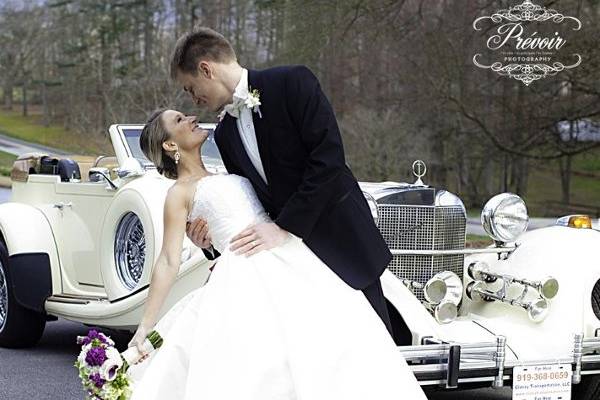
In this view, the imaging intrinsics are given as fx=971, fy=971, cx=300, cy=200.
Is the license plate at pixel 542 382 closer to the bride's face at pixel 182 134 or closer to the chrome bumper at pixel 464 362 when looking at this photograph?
the chrome bumper at pixel 464 362

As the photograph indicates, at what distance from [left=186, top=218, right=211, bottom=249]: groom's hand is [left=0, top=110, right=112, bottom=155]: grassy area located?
25325mm

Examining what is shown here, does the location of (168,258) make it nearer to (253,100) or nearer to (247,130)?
(247,130)

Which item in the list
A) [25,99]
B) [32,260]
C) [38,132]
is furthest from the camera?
[25,99]

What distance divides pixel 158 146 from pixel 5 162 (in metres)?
29.2

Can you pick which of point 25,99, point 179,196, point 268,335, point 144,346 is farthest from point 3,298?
point 25,99

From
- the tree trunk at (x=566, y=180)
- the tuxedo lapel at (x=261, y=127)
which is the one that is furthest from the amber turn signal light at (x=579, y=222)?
the tree trunk at (x=566, y=180)

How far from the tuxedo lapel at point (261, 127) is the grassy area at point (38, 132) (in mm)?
25575

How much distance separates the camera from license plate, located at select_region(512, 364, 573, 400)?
14.2 feet

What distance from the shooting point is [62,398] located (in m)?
5.56

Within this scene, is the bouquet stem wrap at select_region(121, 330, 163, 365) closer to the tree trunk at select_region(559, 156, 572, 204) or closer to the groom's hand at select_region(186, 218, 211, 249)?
the groom's hand at select_region(186, 218, 211, 249)

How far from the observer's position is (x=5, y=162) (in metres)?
31.5

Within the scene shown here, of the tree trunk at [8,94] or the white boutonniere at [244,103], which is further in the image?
the tree trunk at [8,94]

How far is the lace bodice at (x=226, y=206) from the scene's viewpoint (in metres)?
3.48

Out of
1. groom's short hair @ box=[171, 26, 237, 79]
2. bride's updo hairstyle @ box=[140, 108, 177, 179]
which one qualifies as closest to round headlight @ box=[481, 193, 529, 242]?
bride's updo hairstyle @ box=[140, 108, 177, 179]
